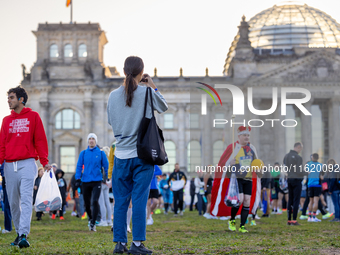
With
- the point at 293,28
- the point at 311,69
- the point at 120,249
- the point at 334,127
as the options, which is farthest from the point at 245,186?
the point at 293,28

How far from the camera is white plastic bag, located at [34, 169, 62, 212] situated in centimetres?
1114

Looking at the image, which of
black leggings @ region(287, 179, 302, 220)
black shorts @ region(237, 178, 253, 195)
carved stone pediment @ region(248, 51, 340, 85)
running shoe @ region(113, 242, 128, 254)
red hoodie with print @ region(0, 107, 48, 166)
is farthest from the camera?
carved stone pediment @ region(248, 51, 340, 85)

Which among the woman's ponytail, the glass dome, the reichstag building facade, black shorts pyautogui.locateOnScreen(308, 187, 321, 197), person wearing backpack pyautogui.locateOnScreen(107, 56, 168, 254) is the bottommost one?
black shorts pyautogui.locateOnScreen(308, 187, 321, 197)

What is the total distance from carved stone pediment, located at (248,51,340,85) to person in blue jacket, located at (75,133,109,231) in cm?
4651

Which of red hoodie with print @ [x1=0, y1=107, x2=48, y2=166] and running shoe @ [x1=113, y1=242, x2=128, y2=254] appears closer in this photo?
running shoe @ [x1=113, y1=242, x2=128, y2=254]

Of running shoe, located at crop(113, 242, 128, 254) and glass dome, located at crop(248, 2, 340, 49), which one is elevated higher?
glass dome, located at crop(248, 2, 340, 49)

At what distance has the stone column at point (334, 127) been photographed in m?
59.8

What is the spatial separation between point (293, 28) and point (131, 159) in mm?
70195

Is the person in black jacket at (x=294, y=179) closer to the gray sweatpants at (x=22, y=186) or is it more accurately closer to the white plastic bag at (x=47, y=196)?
the white plastic bag at (x=47, y=196)

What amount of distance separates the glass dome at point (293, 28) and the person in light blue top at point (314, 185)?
54892mm

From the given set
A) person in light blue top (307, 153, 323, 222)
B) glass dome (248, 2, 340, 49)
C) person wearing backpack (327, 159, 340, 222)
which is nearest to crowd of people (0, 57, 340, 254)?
person in light blue top (307, 153, 323, 222)

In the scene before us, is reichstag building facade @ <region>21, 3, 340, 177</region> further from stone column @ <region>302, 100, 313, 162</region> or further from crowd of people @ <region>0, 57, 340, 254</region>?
crowd of people @ <region>0, 57, 340, 254</region>

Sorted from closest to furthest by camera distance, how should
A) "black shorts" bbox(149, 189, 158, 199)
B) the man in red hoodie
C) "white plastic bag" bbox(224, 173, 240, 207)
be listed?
the man in red hoodie < "white plastic bag" bbox(224, 173, 240, 207) < "black shorts" bbox(149, 189, 158, 199)

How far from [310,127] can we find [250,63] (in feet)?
30.7
